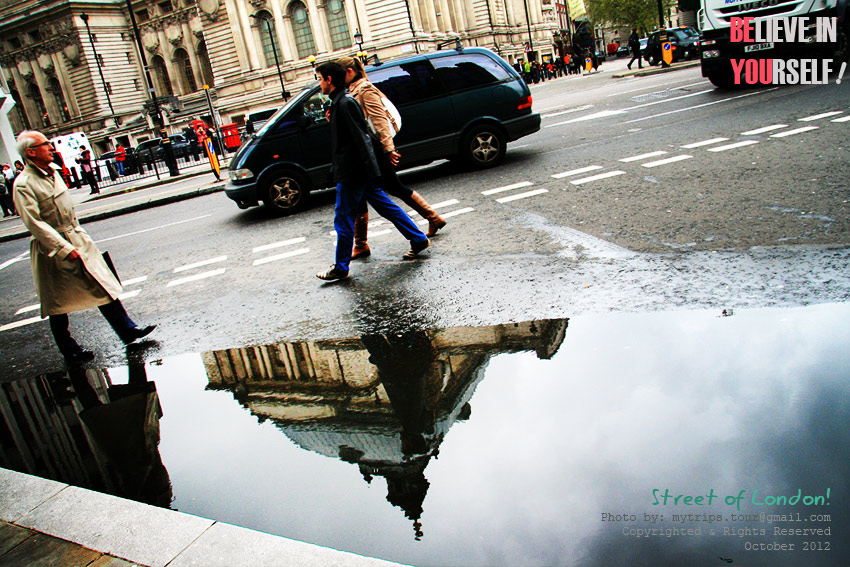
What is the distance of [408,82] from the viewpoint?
9656mm

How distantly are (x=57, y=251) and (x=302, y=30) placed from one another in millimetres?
52421

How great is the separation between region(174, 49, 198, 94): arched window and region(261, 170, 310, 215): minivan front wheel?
194 ft

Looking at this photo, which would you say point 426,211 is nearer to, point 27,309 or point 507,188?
point 507,188

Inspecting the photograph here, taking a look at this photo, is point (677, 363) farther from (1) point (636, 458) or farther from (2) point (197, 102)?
(2) point (197, 102)

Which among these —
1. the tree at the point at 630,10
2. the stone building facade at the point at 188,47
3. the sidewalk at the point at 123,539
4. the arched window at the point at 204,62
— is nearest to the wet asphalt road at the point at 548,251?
the sidewalk at the point at 123,539

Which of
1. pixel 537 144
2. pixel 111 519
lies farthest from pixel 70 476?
pixel 537 144

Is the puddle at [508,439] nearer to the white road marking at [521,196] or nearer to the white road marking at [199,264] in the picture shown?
the white road marking at [199,264]

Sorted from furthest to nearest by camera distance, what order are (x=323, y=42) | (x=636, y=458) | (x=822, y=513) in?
(x=323, y=42) < (x=636, y=458) < (x=822, y=513)

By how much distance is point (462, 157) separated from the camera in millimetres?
10195

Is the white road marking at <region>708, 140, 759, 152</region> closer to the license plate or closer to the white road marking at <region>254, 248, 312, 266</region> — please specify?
the white road marking at <region>254, 248, 312, 266</region>

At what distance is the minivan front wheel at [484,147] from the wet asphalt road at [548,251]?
0.89 ft

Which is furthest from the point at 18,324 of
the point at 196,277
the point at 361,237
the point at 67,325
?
the point at 361,237

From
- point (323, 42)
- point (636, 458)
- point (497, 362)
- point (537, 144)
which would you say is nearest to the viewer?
point (636, 458)

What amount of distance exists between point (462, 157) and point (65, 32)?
63078mm
